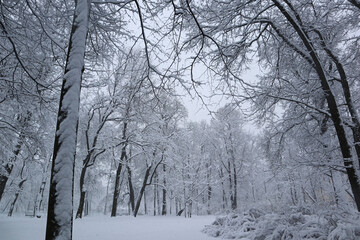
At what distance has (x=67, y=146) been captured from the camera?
2.19 meters

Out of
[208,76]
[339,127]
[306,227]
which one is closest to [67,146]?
[208,76]

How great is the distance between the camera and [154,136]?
13984 mm

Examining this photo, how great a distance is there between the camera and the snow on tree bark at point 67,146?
199 cm

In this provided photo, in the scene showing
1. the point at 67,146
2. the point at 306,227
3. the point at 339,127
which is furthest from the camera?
the point at 339,127

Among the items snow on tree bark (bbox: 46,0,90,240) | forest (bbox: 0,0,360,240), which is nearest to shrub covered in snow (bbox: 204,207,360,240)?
forest (bbox: 0,0,360,240)

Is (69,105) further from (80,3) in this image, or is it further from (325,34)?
(325,34)

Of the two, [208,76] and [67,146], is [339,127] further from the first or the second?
[67,146]

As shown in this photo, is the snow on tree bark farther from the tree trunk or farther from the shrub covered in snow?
the tree trunk

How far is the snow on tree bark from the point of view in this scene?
1993 millimetres

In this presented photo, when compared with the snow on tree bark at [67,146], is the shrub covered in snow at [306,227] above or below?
below

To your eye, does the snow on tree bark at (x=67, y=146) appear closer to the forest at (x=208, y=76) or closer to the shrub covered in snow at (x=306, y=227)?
the forest at (x=208, y=76)

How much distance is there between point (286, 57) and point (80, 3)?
18.0ft

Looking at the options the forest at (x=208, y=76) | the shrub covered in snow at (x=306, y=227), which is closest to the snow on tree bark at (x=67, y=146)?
the forest at (x=208, y=76)

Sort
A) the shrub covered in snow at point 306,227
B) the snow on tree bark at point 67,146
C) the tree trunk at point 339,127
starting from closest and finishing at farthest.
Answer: the snow on tree bark at point 67,146 < the shrub covered in snow at point 306,227 < the tree trunk at point 339,127
